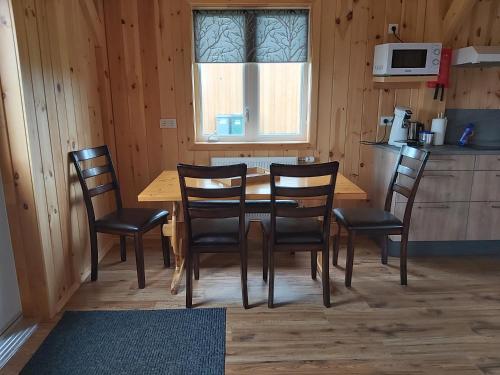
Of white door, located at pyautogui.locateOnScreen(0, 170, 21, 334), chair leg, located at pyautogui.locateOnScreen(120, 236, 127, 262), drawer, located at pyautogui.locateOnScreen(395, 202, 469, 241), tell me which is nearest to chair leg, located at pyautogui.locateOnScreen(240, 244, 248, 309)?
chair leg, located at pyautogui.locateOnScreen(120, 236, 127, 262)

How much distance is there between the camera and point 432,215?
319cm

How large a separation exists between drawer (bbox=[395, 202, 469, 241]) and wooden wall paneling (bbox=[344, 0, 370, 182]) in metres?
0.65

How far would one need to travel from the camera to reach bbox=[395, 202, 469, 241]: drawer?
3174 millimetres

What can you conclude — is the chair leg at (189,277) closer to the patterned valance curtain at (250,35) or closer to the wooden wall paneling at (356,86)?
the patterned valance curtain at (250,35)

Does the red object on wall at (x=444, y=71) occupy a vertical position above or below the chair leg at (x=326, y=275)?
above

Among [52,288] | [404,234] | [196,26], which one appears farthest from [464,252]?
[52,288]

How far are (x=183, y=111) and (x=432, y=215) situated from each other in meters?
2.31

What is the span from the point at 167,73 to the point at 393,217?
7.28 ft

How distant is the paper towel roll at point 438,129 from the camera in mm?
3379

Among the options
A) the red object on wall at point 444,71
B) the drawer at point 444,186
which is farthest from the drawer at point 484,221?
the red object on wall at point 444,71

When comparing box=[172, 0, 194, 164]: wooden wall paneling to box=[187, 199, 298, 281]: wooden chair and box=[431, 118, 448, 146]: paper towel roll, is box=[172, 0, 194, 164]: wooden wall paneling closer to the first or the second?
box=[187, 199, 298, 281]: wooden chair

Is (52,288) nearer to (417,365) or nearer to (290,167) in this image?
(290,167)

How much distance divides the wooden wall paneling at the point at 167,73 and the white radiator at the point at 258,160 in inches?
15.9

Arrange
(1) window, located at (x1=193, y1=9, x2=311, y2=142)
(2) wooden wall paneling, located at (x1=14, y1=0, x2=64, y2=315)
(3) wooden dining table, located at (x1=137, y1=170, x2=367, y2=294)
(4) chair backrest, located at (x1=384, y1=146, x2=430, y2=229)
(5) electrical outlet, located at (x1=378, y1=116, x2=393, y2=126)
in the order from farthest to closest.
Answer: (5) electrical outlet, located at (x1=378, y1=116, x2=393, y2=126), (1) window, located at (x1=193, y1=9, x2=311, y2=142), (4) chair backrest, located at (x1=384, y1=146, x2=430, y2=229), (3) wooden dining table, located at (x1=137, y1=170, x2=367, y2=294), (2) wooden wall paneling, located at (x1=14, y1=0, x2=64, y2=315)
